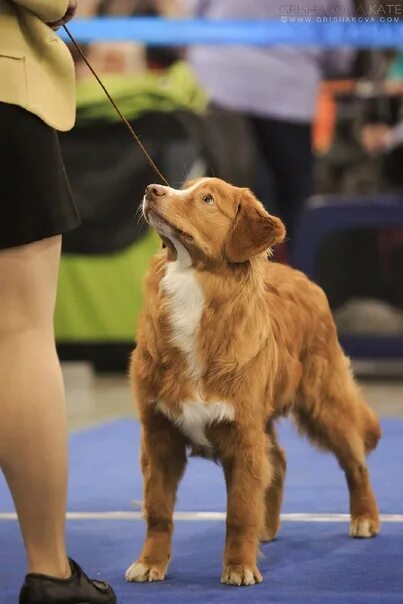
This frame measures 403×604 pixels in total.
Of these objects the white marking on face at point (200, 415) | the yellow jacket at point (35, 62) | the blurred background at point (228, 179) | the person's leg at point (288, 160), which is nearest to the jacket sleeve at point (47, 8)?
the yellow jacket at point (35, 62)

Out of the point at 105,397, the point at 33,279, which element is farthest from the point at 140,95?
the point at 33,279

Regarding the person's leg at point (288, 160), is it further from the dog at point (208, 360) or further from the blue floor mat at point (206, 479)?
the dog at point (208, 360)

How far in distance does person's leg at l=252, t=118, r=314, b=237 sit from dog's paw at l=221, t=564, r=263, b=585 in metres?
4.34

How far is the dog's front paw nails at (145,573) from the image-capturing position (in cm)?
310

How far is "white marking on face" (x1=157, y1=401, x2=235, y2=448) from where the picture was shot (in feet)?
9.96

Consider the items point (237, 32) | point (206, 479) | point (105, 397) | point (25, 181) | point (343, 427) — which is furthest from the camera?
point (237, 32)

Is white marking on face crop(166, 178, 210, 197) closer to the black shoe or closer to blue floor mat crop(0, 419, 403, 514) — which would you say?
the black shoe

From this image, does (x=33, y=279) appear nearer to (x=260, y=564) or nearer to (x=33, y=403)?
(x=33, y=403)

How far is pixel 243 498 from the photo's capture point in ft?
10.1

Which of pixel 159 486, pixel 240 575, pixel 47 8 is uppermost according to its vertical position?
pixel 47 8

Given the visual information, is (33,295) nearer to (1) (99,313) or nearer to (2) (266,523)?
(2) (266,523)

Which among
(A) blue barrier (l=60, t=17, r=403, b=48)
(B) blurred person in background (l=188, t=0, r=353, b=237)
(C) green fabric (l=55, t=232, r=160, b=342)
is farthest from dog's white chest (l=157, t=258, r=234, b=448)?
(C) green fabric (l=55, t=232, r=160, b=342)

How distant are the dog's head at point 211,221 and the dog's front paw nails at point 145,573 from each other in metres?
0.81

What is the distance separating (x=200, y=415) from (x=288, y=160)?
170 inches
